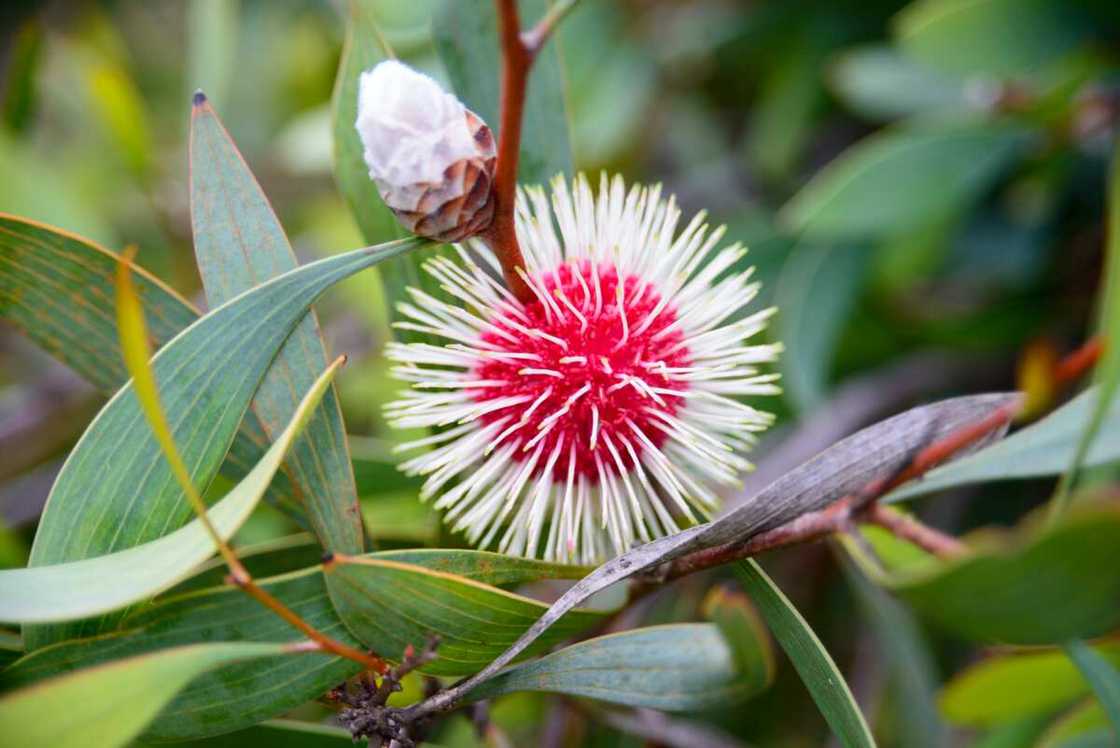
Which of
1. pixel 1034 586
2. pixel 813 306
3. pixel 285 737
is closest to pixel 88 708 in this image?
pixel 285 737

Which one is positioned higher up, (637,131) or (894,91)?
(637,131)

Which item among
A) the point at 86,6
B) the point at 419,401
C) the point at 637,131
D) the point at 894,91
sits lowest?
the point at 419,401

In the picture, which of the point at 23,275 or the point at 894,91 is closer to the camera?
the point at 23,275

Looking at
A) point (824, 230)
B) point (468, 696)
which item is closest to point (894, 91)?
point (824, 230)

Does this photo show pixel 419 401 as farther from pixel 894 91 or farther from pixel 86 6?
pixel 86 6

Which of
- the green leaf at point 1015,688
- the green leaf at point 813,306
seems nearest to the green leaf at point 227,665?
the green leaf at point 1015,688

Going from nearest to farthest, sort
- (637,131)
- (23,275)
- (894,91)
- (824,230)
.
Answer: (23,275), (824,230), (894,91), (637,131)

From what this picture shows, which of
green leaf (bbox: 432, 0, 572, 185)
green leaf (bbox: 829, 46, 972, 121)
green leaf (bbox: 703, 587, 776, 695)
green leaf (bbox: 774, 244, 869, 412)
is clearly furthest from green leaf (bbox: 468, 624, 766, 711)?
green leaf (bbox: 829, 46, 972, 121)
